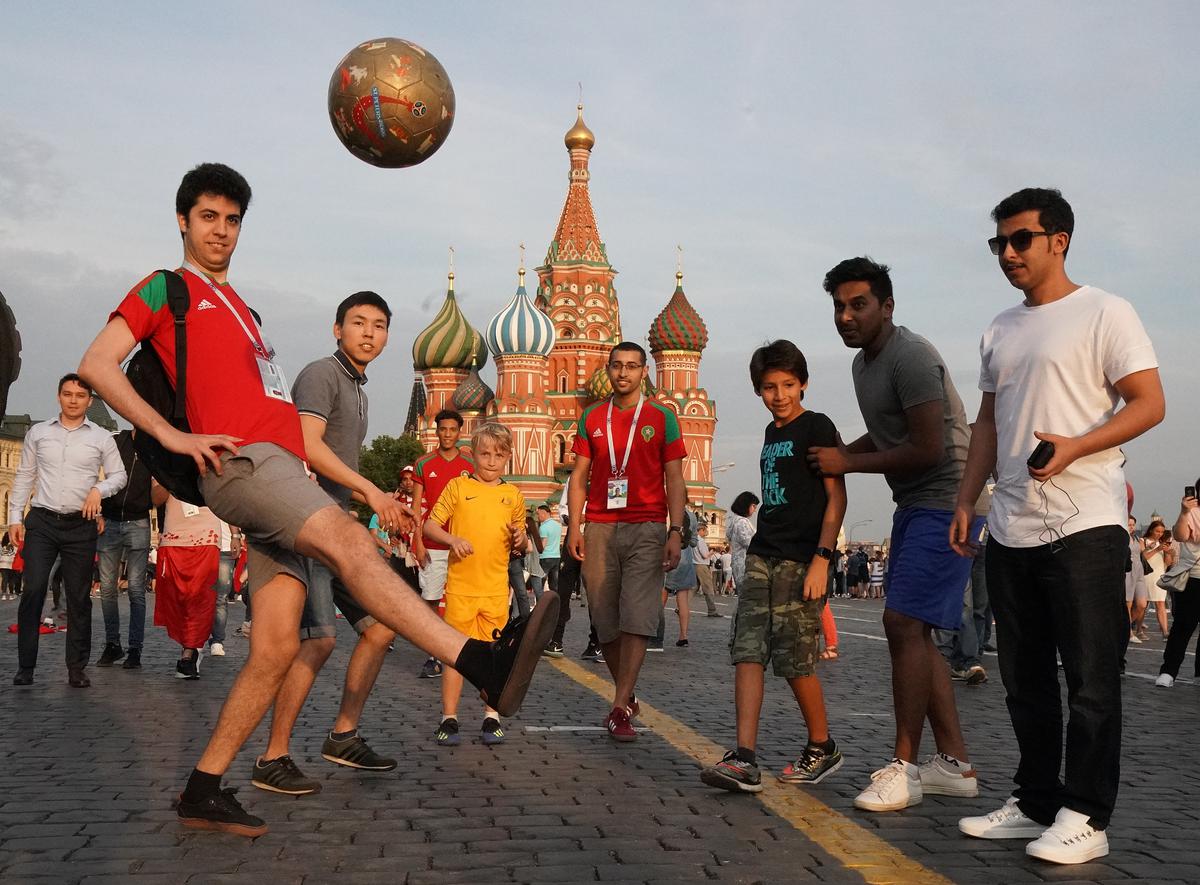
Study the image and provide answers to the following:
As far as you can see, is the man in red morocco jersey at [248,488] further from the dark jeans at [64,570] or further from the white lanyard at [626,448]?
the dark jeans at [64,570]

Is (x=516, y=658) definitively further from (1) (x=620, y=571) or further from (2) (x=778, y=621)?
(1) (x=620, y=571)

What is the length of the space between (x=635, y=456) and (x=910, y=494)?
2.10 meters

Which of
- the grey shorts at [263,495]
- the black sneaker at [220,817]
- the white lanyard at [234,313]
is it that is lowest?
the black sneaker at [220,817]

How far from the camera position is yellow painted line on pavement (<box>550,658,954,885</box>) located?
3.74 meters

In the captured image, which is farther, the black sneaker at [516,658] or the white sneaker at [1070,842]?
the white sneaker at [1070,842]

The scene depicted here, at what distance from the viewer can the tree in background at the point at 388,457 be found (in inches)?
3374

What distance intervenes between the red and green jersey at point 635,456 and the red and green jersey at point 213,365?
2.85 metres

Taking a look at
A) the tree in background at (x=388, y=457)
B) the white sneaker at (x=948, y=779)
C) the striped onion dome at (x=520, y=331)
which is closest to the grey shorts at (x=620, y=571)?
the white sneaker at (x=948, y=779)

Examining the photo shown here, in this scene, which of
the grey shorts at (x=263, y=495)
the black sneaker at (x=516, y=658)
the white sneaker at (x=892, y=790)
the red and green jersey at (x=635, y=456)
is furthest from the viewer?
the red and green jersey at (x=635, y=456)

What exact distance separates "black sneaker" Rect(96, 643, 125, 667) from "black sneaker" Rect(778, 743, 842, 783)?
6.61 metres

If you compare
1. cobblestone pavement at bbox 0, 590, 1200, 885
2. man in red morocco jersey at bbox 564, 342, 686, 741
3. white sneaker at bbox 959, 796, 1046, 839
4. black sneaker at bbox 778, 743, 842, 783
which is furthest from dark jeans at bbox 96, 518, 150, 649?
white sneaker at bbox 959, 796, 1046, 839

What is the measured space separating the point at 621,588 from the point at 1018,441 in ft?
9.79

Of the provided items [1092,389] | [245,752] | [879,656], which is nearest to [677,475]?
[245,752]

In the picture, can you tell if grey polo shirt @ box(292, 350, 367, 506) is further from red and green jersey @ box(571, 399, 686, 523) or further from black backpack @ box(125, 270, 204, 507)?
red and green jersey @ box(571, 399, 686, 523)
